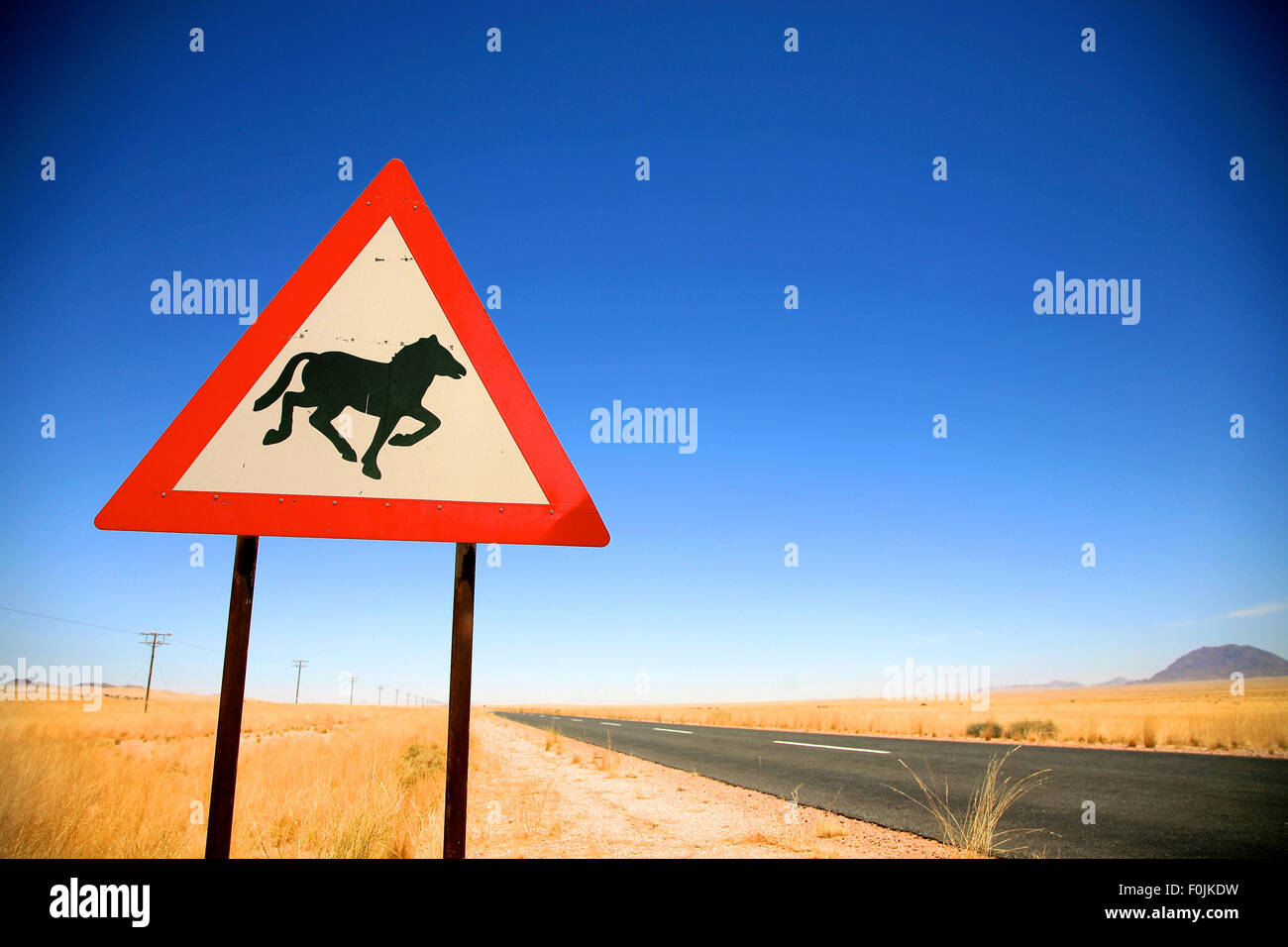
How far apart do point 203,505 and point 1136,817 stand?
24.3ft

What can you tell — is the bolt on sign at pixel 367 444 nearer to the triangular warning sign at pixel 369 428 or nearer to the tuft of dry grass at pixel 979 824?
the triangular warning sign at pixel 369 428

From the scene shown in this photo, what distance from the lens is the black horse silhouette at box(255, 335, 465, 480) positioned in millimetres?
1663

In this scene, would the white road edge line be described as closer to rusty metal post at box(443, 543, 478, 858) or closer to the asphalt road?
the asphalt road

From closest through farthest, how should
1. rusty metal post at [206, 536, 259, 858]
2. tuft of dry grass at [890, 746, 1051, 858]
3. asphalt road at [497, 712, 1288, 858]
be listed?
1. rusty metal post at [206, 536, 259, 858]
2. tuft of dry grass at [890, 746, 1051, 858]
3. asphalt road at [497, 712, 1288, 858]

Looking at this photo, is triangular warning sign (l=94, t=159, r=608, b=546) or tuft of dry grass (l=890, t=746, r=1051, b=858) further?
tuft of dry grass (l=890, t=746, r=1051, b=858)

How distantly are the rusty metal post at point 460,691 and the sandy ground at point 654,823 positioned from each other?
383 cm

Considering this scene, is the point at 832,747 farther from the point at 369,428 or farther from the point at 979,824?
the point at 369,428

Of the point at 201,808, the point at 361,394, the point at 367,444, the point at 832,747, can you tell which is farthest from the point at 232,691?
the point at 832,747

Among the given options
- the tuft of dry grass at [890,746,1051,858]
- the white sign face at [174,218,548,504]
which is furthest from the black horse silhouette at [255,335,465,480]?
the tuft of dry grass at [890,746,1051,858]
